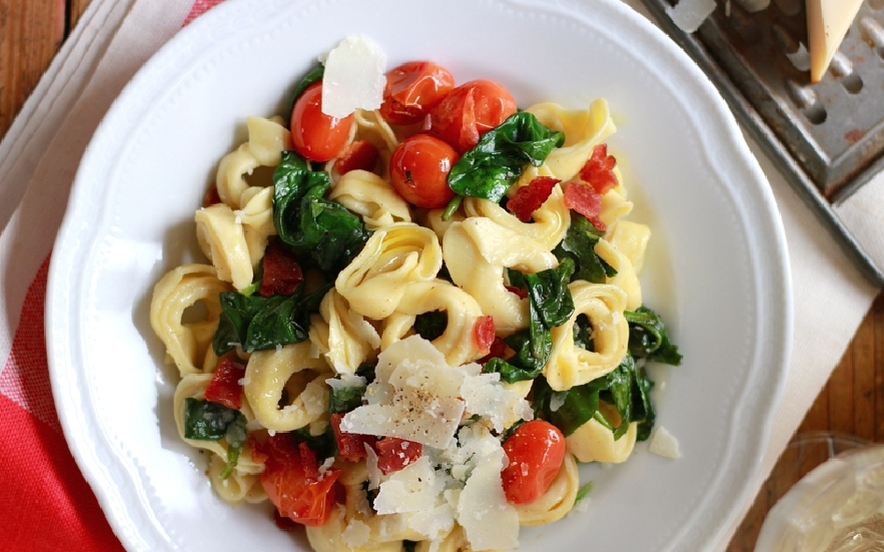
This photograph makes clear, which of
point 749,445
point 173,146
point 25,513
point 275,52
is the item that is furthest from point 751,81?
point 25,513

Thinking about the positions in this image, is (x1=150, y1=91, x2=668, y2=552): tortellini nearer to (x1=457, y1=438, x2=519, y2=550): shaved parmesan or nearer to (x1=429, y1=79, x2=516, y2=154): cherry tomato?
(x1=457, y1=438, x2=519, y2=550): shaved parmesan

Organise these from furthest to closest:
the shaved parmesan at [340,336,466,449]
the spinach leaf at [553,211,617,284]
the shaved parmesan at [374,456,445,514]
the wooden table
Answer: the wooden table, the spinach leaf at [553,211,617,284], the shaved parmesan at [374,456,445,514], the shaved parmesan at [340,336,466,449]

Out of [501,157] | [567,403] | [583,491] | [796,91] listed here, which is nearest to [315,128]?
[501,157]

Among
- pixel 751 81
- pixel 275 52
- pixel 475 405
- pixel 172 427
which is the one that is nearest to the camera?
pixel 475 405

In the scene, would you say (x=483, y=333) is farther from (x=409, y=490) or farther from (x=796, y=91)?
(x=796, y=91)

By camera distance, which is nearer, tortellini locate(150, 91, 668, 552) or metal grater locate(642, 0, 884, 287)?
tortellini locate(150, 91, 668, 552)

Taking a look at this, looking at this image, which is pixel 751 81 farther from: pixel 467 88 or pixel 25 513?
pixel 25 513

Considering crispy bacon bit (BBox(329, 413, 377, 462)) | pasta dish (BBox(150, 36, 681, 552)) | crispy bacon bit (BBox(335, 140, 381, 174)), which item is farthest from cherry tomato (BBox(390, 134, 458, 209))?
crispy bacon bit (BBox(329, 413, 377, 462))
